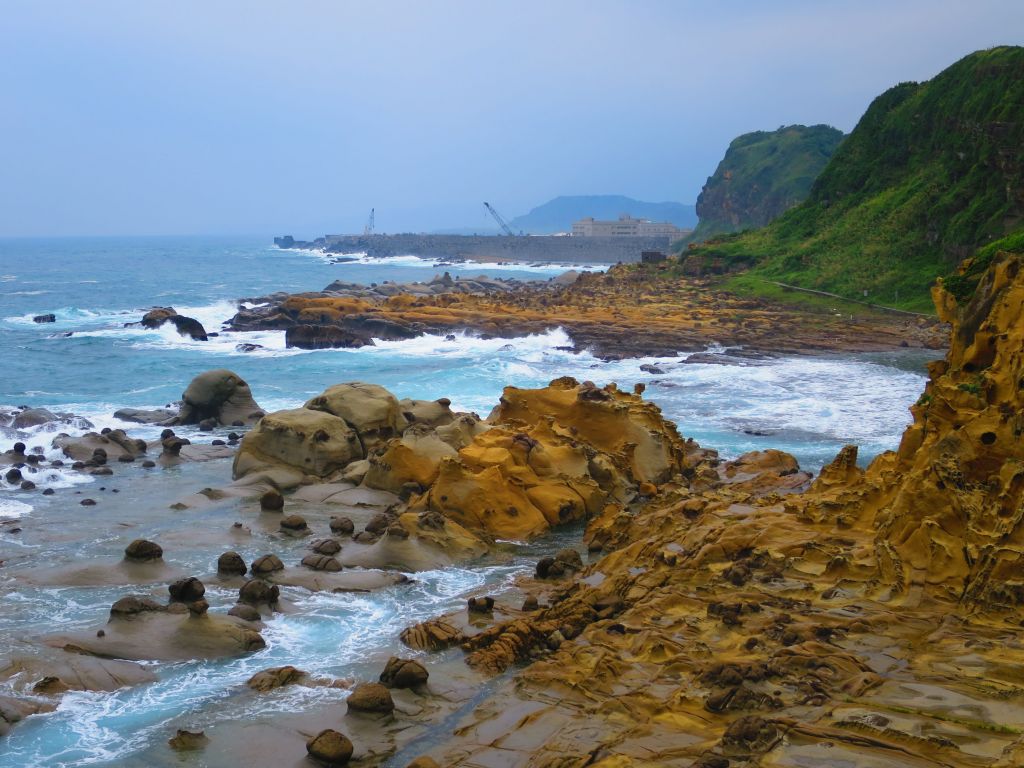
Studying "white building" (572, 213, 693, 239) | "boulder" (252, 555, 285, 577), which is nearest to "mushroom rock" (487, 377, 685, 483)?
"boulder" (252, 555, 285, 577)

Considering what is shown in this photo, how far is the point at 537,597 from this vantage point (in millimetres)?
13594

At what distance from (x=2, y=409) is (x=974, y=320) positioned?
25.3 meters

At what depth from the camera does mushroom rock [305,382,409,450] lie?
2180 centimetres

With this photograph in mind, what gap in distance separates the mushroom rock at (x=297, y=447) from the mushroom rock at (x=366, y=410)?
67 centimetres

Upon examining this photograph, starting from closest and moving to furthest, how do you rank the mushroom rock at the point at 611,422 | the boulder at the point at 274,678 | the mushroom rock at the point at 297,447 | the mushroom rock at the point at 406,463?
1. the boulder at the point at 274,678
2. the mushroom rock at the point at 406,463
3. the mushroom rock at the point at 611,422
4. the mushroom rock at the point at 297,447

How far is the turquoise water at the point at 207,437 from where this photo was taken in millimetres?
10367

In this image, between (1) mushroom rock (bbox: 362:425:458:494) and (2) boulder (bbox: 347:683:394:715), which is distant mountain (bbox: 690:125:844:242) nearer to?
(1) mushroom rock (bbox: 362:425:458:494)

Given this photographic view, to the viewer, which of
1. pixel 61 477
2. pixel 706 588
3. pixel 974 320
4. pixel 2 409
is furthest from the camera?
pixel 2 409

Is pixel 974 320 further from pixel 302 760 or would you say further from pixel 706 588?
pixel 302 760

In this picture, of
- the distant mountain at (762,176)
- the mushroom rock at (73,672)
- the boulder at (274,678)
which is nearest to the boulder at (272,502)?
the mushroom rock at (73,672)

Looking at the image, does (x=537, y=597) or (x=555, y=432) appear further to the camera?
(x=555, y=432)

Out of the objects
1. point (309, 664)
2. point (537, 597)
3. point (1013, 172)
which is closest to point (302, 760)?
point (309, 664)

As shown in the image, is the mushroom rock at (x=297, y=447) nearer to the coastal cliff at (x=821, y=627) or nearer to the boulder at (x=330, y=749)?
the coastal cliff at (x=821, y=627)

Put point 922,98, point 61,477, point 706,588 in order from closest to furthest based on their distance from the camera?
point 706,588 < point 61,477 < point 922,98
